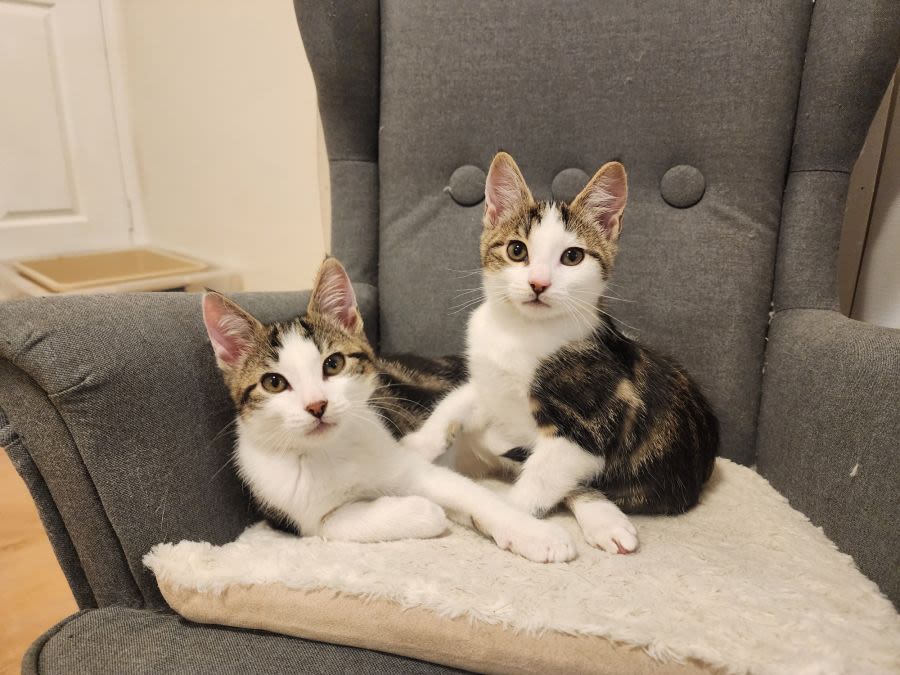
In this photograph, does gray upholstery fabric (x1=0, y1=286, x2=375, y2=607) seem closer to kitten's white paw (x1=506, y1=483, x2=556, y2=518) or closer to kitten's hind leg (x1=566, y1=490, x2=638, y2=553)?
kitten's white paw (x1=506, y1=483, x2=556, y2=518)

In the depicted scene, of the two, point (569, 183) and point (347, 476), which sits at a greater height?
point (569, 183)

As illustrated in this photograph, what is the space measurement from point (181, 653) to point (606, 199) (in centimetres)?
95

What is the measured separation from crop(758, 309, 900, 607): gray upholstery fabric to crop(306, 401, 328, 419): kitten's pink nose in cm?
85

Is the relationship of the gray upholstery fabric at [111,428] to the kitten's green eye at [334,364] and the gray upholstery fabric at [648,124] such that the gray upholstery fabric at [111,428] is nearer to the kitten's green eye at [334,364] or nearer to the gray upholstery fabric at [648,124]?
the kitten's green eye at [334,364]

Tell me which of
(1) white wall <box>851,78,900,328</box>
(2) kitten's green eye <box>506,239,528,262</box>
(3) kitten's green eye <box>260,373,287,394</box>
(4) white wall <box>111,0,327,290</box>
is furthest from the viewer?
(4) white wall <box>111,0,327,290</box>

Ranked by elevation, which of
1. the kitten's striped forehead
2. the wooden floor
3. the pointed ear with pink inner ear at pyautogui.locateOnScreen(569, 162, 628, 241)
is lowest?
the wooden floor

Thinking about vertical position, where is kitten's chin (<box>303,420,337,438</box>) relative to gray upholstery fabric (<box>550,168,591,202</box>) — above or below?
below

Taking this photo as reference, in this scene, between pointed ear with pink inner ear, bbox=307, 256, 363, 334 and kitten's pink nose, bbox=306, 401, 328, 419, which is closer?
kitten's pink nose, bbox=306, 401, 328, 419

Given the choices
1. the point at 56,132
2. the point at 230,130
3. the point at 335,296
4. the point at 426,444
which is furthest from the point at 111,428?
the point at 56,132

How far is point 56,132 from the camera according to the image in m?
2.75

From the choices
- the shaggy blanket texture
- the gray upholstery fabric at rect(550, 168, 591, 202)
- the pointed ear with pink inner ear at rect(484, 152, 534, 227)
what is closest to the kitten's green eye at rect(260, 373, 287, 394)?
the shaggy blanket texture

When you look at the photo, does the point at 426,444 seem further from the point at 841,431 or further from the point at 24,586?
the point at 24,586

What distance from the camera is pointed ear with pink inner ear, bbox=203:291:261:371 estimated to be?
2.96 ft

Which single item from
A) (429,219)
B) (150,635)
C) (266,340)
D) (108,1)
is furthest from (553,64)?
(108,1)
